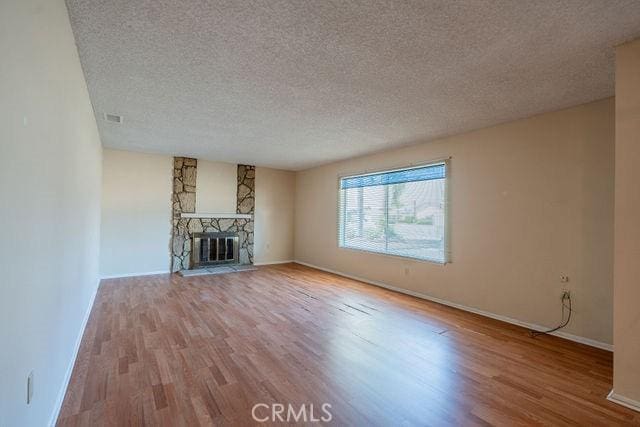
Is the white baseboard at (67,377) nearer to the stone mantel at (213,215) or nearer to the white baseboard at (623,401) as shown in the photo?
the stone mantel at (213,215)

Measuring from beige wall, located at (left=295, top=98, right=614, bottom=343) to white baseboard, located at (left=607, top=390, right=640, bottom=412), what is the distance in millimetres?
1044

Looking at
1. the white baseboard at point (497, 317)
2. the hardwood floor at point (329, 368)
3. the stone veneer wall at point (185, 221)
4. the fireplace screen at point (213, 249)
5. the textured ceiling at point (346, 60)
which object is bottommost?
the hardwood floor at point (329, 368)

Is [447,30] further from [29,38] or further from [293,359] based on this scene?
[293,359]

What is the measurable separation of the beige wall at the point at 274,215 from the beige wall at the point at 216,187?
0.63m

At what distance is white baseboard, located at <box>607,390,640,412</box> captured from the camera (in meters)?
1.94

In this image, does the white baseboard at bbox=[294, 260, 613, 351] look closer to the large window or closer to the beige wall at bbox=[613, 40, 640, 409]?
the large window

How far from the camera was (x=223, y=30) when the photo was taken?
6.18 ft

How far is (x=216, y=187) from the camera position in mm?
6582

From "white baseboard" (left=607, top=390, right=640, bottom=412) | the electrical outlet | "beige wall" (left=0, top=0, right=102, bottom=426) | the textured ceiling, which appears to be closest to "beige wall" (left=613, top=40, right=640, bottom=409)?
"white baseboard" (left=607, top=390, right=640, bottom=412)

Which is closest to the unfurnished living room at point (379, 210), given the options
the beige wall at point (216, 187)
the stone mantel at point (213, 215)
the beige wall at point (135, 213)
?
the beige wall at point (135, 213)

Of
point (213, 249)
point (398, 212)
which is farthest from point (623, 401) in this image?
point (213, 249)

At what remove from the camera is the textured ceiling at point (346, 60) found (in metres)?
1.70

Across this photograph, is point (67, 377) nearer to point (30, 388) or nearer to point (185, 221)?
point (30, 388)

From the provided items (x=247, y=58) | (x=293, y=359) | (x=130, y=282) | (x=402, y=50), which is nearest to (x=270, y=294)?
(x=293, y=359)
